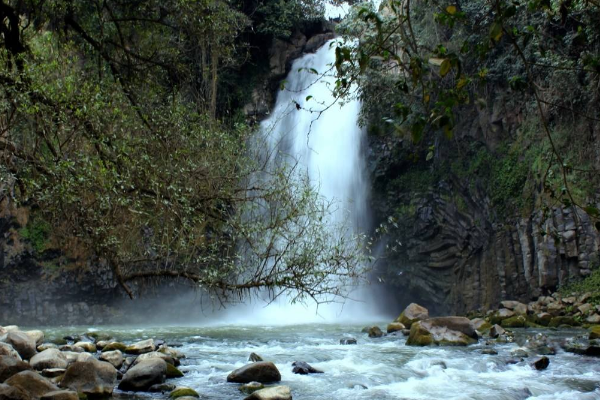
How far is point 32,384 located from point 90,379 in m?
0.95

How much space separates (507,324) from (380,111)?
812 cm

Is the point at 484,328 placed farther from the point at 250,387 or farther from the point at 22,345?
the point at 22,345

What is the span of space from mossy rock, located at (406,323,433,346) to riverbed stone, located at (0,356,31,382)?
694 centimetres

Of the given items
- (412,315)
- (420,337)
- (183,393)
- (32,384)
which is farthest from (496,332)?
(32,384)

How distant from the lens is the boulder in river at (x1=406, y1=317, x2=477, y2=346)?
10.9m

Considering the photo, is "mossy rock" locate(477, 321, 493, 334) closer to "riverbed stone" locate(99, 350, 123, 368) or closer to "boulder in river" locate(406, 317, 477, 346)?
"boulder in river" locate(406, 317, 477, 346)

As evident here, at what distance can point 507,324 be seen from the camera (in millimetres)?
13109

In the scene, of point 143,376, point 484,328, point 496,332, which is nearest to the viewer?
point 143,376

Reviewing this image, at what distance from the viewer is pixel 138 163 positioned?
625 centimetres

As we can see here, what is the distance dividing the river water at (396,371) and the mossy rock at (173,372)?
5.1 inches

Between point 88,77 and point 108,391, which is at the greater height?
point 88,77

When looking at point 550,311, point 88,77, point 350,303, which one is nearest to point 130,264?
point 88,77

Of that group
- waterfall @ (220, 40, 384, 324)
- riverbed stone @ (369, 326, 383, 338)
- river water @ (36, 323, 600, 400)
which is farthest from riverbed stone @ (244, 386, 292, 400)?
waterfall @ (220, 40, 384, 324)

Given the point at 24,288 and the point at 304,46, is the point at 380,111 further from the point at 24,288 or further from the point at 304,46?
the point at 24,288
